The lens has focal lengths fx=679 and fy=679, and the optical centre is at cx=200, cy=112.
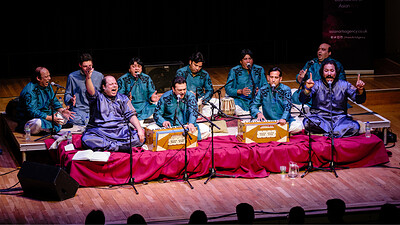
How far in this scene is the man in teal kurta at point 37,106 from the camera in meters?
8.82

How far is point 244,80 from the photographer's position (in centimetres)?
1024

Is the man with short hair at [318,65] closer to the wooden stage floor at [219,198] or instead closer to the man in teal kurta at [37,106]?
the wooden stage floor at [219,198]

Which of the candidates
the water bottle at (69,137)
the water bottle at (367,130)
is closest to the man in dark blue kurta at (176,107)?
the water bottle at (69,137)

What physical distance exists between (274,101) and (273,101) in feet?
0.04

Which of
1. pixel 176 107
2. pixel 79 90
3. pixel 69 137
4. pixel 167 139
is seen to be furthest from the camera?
pixel 79 90

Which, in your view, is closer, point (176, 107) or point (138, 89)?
point (176, 107)

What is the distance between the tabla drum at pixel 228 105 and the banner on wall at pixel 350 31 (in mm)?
3138

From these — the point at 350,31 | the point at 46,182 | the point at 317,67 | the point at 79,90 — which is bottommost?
the point at 46,182

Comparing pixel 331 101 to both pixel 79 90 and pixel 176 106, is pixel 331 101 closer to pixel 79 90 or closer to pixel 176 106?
pixel 176 106

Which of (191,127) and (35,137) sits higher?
(191,127)

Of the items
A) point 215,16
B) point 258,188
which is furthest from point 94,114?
point 215,16

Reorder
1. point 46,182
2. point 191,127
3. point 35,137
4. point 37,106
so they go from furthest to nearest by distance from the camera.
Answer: point 37,106
point 35,137
point 191,127
point 46,182

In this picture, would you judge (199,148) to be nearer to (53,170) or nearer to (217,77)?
(53,170)

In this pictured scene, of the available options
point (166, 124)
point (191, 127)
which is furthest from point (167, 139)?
point (191, 127)
